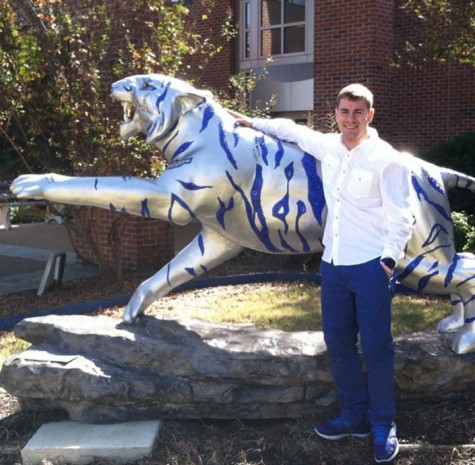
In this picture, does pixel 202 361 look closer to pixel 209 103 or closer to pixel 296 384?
pixel 296 384

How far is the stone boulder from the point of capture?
3547 mm

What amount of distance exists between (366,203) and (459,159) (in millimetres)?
7170

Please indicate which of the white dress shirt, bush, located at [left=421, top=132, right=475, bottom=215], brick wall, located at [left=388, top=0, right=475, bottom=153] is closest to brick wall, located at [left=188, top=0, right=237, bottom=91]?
brick wall, located at [left=388, top=0, right=475, bottom=153]

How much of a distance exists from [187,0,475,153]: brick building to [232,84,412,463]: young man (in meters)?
8.14

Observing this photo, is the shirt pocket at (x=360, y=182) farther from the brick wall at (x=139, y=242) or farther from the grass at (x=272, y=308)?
the brick wall at (x=139, y=242)

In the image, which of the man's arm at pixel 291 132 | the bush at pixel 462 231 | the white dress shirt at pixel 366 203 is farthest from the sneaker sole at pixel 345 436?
the bush at pixel 462 231

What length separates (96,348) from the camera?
3785 mm

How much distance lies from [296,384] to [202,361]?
0.57 metres

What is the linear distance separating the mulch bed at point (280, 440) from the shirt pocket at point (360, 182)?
140 cm

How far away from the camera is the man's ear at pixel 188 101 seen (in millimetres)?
3758

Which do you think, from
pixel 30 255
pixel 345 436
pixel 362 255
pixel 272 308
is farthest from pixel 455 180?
pixel 30 255

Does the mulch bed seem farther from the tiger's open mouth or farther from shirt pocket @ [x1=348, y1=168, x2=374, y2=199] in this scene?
the tiger's open mouth

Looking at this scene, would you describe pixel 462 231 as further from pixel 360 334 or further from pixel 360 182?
pixel 360 182

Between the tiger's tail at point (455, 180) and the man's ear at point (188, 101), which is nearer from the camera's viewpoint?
the man's ear at point (188, 101)
